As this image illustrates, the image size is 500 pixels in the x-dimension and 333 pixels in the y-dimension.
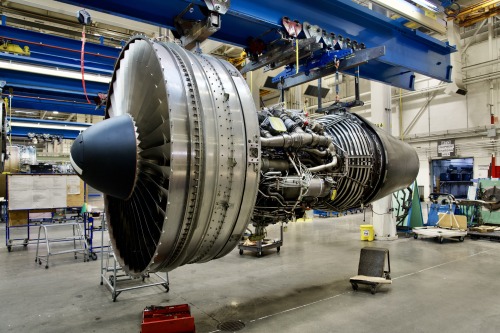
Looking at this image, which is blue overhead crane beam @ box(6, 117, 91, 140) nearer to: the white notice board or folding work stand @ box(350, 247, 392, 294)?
the white notice board

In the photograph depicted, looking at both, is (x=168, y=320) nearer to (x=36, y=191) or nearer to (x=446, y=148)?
(x=36, y=191)

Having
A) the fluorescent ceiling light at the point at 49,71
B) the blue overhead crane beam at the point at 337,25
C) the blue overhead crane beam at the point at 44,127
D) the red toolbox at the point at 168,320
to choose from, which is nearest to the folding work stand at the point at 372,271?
the red toolbox at the point at 168,320

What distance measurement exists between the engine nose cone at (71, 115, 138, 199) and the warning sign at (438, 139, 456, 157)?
15830 millimetres

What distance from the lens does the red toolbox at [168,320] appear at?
317 centimetres

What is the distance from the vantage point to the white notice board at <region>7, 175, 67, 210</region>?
7559 mm

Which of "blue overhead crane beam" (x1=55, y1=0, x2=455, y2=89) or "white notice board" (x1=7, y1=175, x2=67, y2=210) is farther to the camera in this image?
"white notice board" (x1=7, y1=175, x2=67, y2=210)

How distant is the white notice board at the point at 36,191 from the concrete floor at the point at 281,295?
49.0 inches

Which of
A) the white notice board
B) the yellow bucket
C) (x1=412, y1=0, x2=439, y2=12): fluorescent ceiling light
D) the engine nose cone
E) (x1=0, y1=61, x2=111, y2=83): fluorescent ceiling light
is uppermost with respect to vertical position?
(x1=412, y1=0, x2=439, y2=12): fluorescent ceiling light

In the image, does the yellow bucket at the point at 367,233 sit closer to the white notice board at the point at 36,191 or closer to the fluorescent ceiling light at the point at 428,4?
the fluorescent ceiling light at the point at 428,4

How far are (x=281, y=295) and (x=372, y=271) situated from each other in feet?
4.67

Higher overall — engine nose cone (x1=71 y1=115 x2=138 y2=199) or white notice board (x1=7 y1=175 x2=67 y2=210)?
engine nose cone (x1=71 y1=115 x2=138 y2=199)

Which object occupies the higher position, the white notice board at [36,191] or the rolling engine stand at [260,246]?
the white notice board at [36,191]

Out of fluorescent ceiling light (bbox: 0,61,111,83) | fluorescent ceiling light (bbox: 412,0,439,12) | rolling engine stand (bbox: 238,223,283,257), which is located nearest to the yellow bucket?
rolling engine stand (bbox: 238,223,283,257)

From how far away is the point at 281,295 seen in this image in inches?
175
